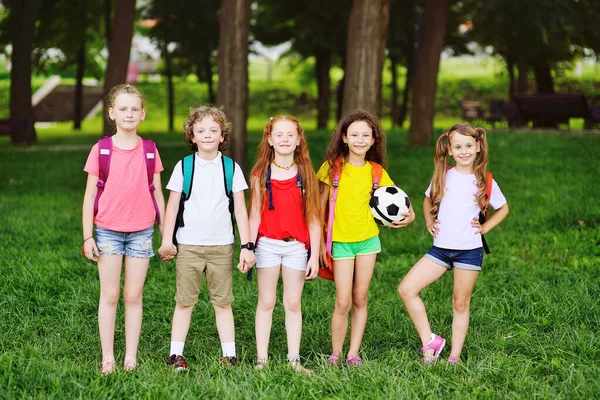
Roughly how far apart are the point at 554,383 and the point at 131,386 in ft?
7.80

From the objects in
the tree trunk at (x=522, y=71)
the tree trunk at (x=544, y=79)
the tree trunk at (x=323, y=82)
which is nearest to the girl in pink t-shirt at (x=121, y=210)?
the tree trunk at (x=522, y=71)

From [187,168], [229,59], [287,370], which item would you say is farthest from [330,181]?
[229,59]

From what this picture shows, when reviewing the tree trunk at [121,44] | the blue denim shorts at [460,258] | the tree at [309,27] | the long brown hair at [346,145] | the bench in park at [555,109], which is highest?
the tree at [309,27]

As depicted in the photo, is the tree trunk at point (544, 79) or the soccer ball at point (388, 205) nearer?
the soccer ball at point (388, 205)

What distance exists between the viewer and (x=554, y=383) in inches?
176

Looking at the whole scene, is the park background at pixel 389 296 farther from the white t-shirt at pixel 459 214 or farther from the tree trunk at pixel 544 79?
the tree trunk at pixel 544 79

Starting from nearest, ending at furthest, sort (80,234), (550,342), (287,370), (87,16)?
(287,370), (550,342), (80,234), (87,16)

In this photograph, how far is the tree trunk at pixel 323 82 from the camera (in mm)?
30388

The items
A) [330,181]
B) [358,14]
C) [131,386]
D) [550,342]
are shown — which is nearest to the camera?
[131,386]

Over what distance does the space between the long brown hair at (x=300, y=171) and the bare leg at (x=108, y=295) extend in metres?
0.91

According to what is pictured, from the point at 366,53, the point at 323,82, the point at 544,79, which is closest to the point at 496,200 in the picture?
the point at 366,53

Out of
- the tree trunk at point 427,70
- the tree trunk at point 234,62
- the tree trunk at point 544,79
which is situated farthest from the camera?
the tree trunk at point 544,79

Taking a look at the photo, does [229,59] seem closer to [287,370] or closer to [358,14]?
[358,14]

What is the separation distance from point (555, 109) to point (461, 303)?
51.3ft
